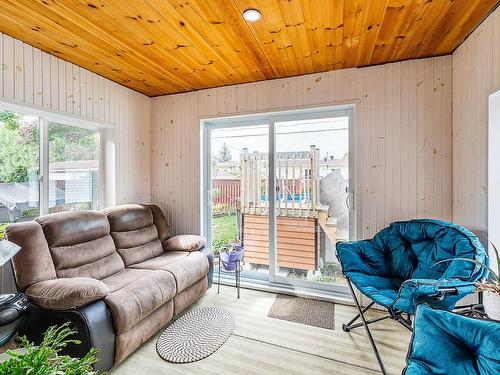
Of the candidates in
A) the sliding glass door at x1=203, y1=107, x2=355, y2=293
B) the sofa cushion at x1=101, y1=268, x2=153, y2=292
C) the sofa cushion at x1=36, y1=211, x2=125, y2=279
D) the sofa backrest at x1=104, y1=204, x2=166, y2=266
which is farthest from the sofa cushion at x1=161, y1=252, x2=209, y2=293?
the sliding glass door at x1=203, y1=107, x2=355, y2=293

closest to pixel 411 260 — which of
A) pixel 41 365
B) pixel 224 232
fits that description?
pixel 224 232

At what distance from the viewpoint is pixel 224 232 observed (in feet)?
11.3

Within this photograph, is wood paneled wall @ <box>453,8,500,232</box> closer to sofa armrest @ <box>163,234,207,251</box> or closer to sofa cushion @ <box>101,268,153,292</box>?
sofa armrest @ <box>163,234,207,251</box>

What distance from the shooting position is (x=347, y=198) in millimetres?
2744

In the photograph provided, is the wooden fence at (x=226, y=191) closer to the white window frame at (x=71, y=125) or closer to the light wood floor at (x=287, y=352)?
the white window frame at (x=71, y=125)

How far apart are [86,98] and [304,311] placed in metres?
3.21

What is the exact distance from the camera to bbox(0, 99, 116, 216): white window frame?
231 centimetres

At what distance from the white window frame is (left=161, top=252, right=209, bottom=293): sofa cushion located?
1.26 meters

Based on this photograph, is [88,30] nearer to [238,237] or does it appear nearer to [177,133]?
[177,133]

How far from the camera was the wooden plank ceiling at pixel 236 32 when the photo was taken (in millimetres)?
1728

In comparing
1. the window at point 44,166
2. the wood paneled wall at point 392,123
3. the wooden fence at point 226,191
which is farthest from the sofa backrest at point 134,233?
the wood paneled wall at point 392,123

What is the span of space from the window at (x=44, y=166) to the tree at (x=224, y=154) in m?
1.49

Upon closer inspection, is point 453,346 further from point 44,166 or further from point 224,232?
point 44,166

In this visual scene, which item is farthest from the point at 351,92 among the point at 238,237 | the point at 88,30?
the point at 88,30
